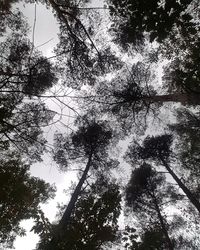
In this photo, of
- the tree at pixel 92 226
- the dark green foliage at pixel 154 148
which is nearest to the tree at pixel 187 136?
the dark green foliage at pixel 154 148

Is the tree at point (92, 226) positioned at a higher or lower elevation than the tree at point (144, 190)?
lower

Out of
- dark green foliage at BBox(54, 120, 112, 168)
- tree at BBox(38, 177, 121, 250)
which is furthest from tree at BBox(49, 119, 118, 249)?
tree at BBox(38, 177, 121, 250)

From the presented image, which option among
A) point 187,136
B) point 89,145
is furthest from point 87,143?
point 187,136

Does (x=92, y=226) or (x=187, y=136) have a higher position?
(x=187, y=136)

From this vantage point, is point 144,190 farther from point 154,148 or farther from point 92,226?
point 92,226

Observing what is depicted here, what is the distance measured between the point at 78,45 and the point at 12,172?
4443 millimetres

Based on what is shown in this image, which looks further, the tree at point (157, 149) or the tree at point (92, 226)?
the tree at point (157, 149)

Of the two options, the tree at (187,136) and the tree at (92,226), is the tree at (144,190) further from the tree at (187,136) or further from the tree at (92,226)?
the tree at (92,226)

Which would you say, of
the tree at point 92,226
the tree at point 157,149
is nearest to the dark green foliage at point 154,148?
the tree at point 157,149

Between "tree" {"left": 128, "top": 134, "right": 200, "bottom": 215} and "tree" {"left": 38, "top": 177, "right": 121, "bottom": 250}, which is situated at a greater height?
"tree" {"left": 128, "top": 134, "right": 200, "bottom": 215}

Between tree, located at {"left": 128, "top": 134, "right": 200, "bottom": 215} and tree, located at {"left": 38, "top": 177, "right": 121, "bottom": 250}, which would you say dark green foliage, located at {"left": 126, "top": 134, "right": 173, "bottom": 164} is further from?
tree, located at {"left": 38, "top": 177, "right": 121, "bottom": 250}

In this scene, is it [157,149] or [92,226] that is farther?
[157,149]

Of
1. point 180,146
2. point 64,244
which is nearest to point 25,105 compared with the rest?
point 64,244

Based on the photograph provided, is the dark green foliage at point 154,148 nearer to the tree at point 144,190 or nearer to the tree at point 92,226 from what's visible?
the tree at point 144,190
